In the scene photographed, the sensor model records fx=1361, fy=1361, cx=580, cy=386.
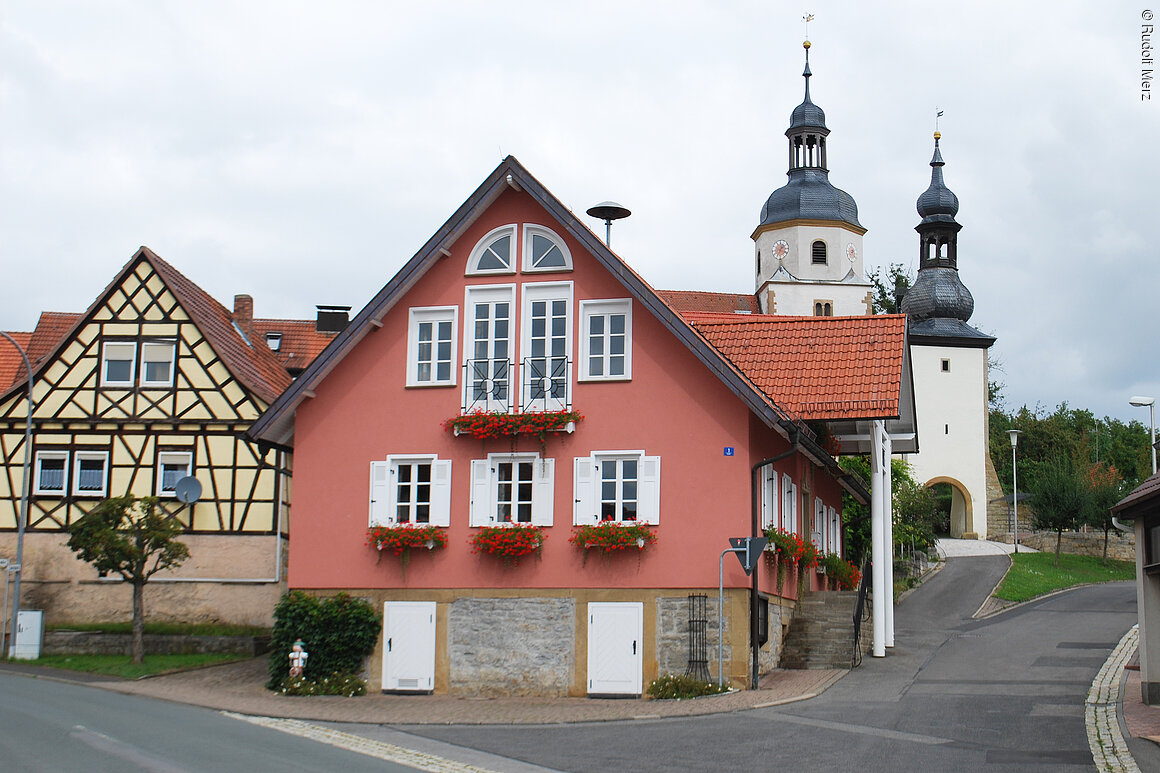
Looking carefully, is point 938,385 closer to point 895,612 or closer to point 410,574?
point 895,612

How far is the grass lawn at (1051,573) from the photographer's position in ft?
135

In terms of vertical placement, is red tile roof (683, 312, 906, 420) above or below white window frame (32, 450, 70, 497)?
above

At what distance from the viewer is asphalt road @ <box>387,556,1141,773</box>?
14.7 m

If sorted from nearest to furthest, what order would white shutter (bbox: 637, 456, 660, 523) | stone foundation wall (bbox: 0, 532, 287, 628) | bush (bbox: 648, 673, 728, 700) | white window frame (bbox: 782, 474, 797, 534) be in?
1. bush (bbox: 648, 673, 728, 700)
2. white shutter (bbox: 637, 456, 660, 523)
3. white window frame (bbox: 782, 474, 797, 534)
4. stone foundation wall (bbox: 0, 532, 287, 628)

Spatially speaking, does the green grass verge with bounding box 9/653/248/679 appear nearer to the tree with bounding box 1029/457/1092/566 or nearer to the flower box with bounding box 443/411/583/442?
the flower box with bounding box 443/411/583/442

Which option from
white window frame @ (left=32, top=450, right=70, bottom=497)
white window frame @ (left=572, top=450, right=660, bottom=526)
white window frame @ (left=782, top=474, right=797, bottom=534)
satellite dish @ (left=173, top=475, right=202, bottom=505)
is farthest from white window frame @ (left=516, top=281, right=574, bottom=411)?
white window frame @ (left=32, top=450, right=70, bottom=497)

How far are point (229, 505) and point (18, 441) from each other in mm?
5041

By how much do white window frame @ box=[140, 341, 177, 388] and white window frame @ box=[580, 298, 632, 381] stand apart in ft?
40.5

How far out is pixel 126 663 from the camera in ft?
82.9

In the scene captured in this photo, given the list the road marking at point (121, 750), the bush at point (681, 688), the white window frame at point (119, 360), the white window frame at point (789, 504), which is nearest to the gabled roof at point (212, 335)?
the white window frame at point (119, 360)

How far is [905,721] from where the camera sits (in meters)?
17.5

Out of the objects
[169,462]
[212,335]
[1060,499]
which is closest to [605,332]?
[212,335]

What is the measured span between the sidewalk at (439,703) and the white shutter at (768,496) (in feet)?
8.41

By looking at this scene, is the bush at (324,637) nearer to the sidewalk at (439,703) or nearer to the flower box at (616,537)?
the sidewalk at (439,703)
